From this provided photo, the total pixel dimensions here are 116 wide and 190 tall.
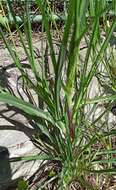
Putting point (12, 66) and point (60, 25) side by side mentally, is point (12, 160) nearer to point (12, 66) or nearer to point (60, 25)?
point (12, 66)

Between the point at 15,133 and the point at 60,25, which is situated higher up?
the point at 60,25

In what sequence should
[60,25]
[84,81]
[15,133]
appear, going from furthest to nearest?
1. [60,25]
2. [15,133]
3. [84,81]

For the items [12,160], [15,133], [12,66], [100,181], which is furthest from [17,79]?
[100,181]

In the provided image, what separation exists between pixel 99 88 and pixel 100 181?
0.40 meters

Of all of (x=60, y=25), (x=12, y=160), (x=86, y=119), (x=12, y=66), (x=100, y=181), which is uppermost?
(x=60, y=25)

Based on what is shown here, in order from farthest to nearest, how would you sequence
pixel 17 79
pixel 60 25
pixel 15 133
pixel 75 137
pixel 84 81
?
pixel 60 25, pixel 17 79, pixel 15 133, pixel 75 137, pixel 84 81

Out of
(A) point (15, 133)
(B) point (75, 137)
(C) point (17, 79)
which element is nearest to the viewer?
(B) point (75, 137)

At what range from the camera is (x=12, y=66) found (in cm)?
178

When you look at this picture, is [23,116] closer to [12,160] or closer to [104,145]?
[12,160]

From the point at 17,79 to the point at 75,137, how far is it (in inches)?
15.7

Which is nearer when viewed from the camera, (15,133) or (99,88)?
(15,133)

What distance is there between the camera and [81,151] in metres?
1.47

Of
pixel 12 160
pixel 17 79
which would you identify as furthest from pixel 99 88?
pixel 12 160

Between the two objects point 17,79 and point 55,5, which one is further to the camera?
point 55,5
